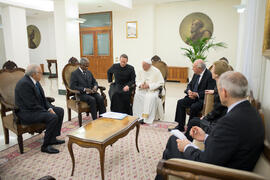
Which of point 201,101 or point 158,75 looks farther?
point 158,75

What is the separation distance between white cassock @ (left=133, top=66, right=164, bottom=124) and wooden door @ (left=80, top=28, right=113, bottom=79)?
19.1 ft

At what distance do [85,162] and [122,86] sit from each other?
217 cm

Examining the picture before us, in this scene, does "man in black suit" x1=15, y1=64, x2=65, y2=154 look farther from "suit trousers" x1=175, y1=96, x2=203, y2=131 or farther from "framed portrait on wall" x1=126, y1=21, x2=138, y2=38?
"framed portrait on wall" x1=126, y1=21, x2=138, y2=38

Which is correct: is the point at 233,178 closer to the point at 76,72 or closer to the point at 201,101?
the point at 201,101

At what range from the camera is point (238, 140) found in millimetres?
1320

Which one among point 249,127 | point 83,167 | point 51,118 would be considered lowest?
point 83,167

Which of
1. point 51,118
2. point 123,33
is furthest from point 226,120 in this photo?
point 123,33

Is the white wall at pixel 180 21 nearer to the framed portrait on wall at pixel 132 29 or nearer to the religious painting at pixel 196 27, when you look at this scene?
the religious painting at pixel 196 27

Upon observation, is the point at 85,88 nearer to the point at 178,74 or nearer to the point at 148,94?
the point at 148,94

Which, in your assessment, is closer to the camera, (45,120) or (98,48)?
(45,120)

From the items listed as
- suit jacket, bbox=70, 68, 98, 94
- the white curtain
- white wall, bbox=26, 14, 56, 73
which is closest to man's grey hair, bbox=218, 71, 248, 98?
the white curtain

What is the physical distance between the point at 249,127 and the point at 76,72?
11.2ft

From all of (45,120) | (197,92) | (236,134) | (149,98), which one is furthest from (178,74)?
(236,134)

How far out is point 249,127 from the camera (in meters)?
1.33
